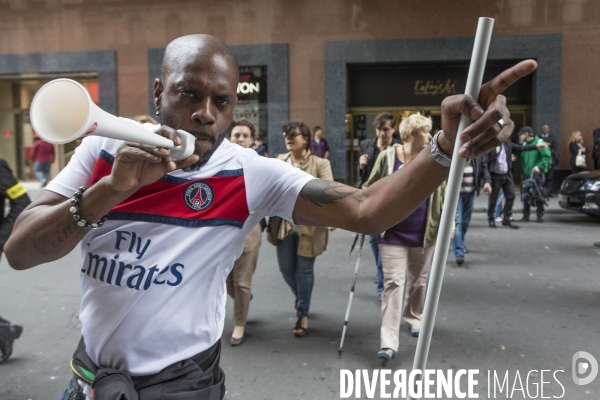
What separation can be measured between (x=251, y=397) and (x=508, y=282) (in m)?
4.08

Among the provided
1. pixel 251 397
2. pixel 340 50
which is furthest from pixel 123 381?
pixel 340 50

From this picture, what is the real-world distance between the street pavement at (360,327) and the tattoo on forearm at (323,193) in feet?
8.08

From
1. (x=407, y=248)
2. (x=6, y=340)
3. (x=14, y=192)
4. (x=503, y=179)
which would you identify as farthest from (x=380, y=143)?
(x=503, y=179)

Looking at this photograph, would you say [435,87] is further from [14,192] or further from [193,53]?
[193,53]

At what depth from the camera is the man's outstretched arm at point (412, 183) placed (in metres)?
1.36

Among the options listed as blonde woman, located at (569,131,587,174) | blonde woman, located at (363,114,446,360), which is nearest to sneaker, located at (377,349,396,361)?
blonde woman, located at (363,114,446,360)

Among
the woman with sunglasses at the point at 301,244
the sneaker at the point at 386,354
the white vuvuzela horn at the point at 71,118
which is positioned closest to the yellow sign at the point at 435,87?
the woman with sunglasses at the point at 301,244

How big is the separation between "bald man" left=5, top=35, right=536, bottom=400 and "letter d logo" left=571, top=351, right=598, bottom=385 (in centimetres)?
322

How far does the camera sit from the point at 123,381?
164 centimetres

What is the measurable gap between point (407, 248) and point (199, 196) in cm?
351

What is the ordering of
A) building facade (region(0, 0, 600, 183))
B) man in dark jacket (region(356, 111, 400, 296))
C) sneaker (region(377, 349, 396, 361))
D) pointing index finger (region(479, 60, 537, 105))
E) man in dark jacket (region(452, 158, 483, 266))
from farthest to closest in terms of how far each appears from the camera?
1. building facade (region(0, 0, 600, 183))
2. man in dark jacket (region(452, 158, 483, 266))
3. man in dark jacket (region(356, 111, 400, 296))
4. sneaker (region(377, 349, 396, 361))
5. pointing index finger (region(479, 60, 537, 105))

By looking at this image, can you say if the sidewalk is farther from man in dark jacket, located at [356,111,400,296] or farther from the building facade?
man in dark jacket, located at [356,111,400,296]

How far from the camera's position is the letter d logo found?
13.8 feet

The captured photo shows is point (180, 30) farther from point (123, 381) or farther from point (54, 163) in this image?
point (123, 381)
